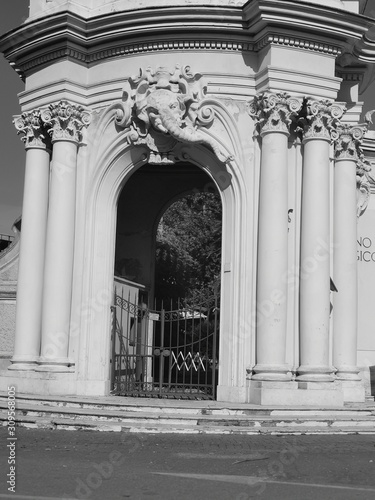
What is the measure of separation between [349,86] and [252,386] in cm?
707

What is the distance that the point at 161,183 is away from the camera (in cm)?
2052

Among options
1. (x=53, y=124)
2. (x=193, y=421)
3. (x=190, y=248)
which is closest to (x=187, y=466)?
(x=193, y=421)

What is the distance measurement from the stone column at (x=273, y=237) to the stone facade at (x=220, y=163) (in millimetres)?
27

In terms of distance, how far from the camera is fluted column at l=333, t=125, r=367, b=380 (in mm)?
15680

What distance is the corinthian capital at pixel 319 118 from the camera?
1458cm

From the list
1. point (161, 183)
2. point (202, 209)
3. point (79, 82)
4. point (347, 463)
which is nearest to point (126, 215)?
point (161, 183)

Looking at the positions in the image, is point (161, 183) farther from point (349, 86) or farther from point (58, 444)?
point (58, 444)

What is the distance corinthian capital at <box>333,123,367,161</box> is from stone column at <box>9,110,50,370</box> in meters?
5.95

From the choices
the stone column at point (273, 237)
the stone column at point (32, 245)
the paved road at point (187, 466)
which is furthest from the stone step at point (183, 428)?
the stone column at point (32, 245)

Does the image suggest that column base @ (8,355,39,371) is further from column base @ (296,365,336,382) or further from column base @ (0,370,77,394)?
column base @ (296,365,336,382)

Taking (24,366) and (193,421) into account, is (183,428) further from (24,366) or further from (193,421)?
(24,366)

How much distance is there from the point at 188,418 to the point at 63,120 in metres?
6.74

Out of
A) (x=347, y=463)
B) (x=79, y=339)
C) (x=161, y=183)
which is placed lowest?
(x=347, y=463)

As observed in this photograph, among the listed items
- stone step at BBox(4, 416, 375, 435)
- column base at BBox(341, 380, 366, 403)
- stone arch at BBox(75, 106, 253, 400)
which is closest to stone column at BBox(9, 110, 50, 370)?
stone arch at BBox(75, 106, 253, 400)
